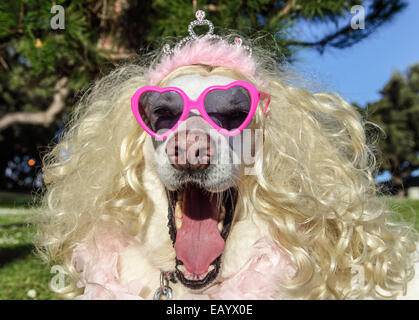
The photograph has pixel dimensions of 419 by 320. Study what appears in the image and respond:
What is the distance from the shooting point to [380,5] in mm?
4086

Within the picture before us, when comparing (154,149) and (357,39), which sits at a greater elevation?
(357,39)

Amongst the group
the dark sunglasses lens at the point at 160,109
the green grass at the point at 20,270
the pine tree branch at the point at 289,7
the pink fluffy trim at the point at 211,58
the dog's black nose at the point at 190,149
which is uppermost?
the pine tree branch at the point at 289,7

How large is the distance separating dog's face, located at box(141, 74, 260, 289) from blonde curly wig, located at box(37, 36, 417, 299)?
13 centimetres

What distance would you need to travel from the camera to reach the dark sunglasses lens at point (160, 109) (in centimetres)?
175

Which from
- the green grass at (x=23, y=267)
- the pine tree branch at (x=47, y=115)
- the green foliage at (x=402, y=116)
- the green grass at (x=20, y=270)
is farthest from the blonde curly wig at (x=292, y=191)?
the green foliage at (x=402, y=116)

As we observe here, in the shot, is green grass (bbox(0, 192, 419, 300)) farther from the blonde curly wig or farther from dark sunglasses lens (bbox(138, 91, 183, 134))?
dark sunglasses lens (bbox(138, 91, 183, 134))

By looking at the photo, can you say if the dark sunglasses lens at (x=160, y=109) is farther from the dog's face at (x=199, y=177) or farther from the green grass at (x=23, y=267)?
the green grass at (x=23, y=267)

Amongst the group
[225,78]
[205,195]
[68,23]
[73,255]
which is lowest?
[73,255]

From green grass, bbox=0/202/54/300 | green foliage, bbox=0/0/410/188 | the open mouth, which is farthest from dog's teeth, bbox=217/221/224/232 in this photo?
green foliage, bbox=0/0/410/188

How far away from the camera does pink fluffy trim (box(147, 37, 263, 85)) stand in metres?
1.98

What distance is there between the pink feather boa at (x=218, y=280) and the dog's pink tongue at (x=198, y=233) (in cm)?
12
